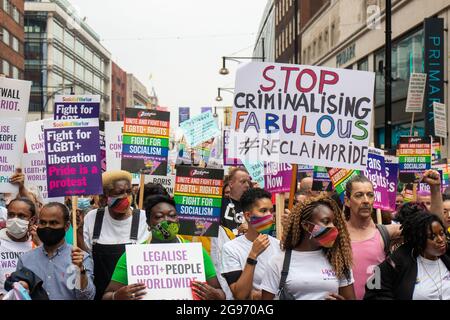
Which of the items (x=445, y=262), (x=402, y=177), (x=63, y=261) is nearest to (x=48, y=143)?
(x=63, y=261)

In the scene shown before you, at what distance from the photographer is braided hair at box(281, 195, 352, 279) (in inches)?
181

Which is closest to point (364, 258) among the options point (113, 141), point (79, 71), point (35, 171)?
point (35, 171)

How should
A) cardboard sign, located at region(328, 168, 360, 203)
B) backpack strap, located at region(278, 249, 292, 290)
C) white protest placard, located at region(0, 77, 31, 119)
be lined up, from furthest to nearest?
white protest placard, located at region(0, 77, 31, 119) → cardboard sign, located at region(328, 168, 360, 203) → backpack strap, located at region(278, 249, 292, 290)

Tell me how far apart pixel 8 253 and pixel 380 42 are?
89.6 feet

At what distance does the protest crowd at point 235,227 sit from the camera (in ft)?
14.7

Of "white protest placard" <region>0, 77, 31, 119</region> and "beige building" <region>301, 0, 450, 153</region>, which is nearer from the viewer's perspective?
"white protest placard" <region>0, 77, 31, 119</region>

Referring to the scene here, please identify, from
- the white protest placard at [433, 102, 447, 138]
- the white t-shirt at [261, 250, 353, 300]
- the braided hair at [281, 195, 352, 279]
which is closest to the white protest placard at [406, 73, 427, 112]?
the white protest placard at [433, 102, 447, 138]

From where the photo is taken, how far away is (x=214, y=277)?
4535 millimetres

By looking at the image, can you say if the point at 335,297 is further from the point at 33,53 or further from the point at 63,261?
the point at 33,53

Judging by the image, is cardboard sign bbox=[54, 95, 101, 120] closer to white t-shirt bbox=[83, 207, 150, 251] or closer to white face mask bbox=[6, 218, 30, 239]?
white t-shirt bbox=[83, 207, 150, 251]

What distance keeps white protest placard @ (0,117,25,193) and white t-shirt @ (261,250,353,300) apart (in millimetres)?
3752

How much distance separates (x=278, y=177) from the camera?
269 inches

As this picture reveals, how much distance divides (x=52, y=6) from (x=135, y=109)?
74.9 m
